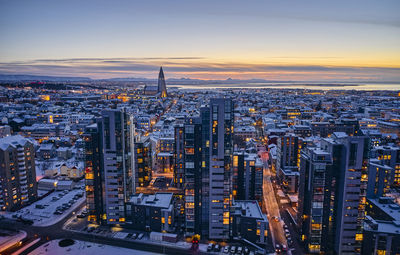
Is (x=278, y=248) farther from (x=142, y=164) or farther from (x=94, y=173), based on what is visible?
(x=142, y=164)

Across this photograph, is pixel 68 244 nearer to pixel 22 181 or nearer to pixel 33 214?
pixel 33 214

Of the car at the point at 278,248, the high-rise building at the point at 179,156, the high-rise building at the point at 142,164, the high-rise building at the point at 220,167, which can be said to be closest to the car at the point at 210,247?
the high-rise building at the point at 220,167

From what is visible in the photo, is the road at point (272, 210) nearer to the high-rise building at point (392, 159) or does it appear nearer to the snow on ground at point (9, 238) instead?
the high-rise building at point (392, 159)

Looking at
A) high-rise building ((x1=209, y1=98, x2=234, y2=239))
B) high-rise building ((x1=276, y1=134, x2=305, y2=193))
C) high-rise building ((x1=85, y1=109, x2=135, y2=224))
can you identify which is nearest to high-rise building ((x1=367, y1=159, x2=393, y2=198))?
high-rise building ((x1=276, y1=134, x2=305, y2=193))

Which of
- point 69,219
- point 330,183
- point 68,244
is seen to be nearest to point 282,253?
point 330,183

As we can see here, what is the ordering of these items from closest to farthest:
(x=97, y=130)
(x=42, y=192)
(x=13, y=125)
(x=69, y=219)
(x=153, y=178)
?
(x=97, y=130) → (x=69, y=219) → (x=42, y=192) → (x=153, y=178) → (x=13, y=125)

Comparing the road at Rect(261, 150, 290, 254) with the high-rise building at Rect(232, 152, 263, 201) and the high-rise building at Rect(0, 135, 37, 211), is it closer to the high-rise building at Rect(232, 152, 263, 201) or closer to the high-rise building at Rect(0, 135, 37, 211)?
the high-rise building at Rect(232, 152, 263, 201)
